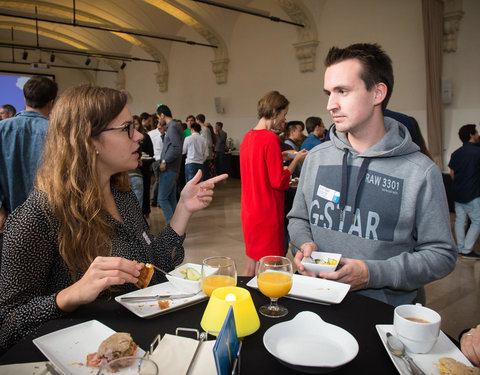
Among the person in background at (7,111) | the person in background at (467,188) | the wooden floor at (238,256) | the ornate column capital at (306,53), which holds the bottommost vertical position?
the wooden floor at (238,256)

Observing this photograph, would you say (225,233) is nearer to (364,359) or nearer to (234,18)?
(364,359)

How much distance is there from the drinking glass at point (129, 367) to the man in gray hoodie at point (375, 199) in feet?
2.74

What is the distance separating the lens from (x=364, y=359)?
A: 0.92m

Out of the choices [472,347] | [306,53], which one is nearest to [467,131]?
[472,347]

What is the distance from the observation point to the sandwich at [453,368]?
2.70 feet

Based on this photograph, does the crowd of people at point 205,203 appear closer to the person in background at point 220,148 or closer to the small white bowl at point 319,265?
the small white bowl at point 319,265

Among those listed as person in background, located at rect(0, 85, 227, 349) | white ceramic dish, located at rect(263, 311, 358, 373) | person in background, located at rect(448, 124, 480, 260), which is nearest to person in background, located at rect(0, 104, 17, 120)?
person in background, located at rect(0, 85, 227, 349)

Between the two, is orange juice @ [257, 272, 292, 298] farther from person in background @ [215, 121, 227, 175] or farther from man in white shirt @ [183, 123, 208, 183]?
person in background @ [215, 121, 227, 175]

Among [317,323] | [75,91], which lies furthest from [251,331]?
[75,91]

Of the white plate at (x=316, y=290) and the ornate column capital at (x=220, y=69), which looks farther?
the ornate column capital at (x=220, y=69)

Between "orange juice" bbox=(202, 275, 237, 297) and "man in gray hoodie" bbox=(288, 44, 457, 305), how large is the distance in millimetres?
370

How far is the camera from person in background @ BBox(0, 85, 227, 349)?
113cm

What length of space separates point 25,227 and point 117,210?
1.38 ft

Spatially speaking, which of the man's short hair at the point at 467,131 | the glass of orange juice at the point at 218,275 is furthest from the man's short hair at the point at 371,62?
the man's short hair at the point at 467,131
